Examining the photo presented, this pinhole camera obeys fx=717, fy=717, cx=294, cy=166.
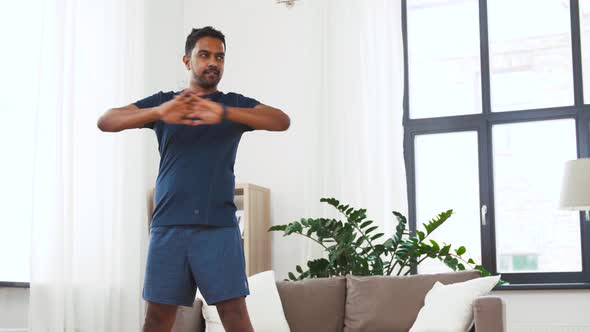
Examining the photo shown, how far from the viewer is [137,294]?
4.30 meters

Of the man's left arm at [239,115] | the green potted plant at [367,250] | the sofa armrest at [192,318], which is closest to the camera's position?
the man's left arm at [239,115]

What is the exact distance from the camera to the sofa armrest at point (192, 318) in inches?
135

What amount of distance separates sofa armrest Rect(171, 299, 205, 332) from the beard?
1.58m

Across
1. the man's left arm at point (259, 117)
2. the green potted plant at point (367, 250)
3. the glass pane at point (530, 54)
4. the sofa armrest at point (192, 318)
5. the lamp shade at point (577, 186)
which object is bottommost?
the sofa armrest at point (192, 318)

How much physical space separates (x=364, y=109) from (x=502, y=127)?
914mm

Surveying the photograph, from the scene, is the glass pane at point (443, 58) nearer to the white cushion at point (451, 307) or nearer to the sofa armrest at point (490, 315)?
the white cushion at point (451, 307)

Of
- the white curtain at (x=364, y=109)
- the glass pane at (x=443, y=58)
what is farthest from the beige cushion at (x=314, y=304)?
the glass pane at (x=443, y=58)

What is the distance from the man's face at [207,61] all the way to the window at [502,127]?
9.65 ft

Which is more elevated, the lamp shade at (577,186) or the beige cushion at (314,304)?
the lamp shade at (577,186)

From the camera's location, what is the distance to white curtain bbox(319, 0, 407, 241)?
465 cm

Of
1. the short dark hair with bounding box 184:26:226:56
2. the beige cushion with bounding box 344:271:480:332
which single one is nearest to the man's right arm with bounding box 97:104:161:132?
the short dark hair with bounding box 184:26:226:56

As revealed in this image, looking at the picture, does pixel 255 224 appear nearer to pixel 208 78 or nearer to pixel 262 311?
pixel 262 311

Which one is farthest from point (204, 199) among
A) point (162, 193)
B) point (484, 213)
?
point (484, 213)

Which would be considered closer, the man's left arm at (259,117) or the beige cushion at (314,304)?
the man's left arm at (259,117)
